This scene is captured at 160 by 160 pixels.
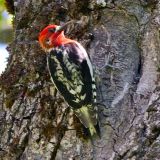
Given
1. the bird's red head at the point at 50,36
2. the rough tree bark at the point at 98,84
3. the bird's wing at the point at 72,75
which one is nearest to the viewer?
the rough tree bark at the point at 98,84

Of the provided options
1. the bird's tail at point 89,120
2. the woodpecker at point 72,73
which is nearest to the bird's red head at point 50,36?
the woodpecker at point 72,73

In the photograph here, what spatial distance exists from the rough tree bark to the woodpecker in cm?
13

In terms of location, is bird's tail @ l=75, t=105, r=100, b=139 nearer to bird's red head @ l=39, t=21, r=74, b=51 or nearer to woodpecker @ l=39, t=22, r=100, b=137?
woodpecker @ l=39, t=22, r=100, b=137

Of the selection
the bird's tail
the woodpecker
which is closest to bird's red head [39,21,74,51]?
the woodpecker

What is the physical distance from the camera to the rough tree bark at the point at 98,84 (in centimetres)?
453

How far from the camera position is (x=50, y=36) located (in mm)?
5043

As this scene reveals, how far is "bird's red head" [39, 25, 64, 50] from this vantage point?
501 cm

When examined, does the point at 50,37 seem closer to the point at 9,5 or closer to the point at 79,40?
the point at 79,40

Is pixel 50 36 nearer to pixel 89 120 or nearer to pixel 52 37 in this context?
pixel 52 37

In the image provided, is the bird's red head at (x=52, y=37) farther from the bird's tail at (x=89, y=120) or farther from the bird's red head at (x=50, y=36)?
the bird's tail at (x=89, y=120)

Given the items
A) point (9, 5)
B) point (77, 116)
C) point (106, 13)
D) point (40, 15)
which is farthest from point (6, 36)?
point (77, 116)

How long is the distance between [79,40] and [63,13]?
35 cm

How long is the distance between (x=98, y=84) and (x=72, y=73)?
24cm

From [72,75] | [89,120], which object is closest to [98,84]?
[72,75]
